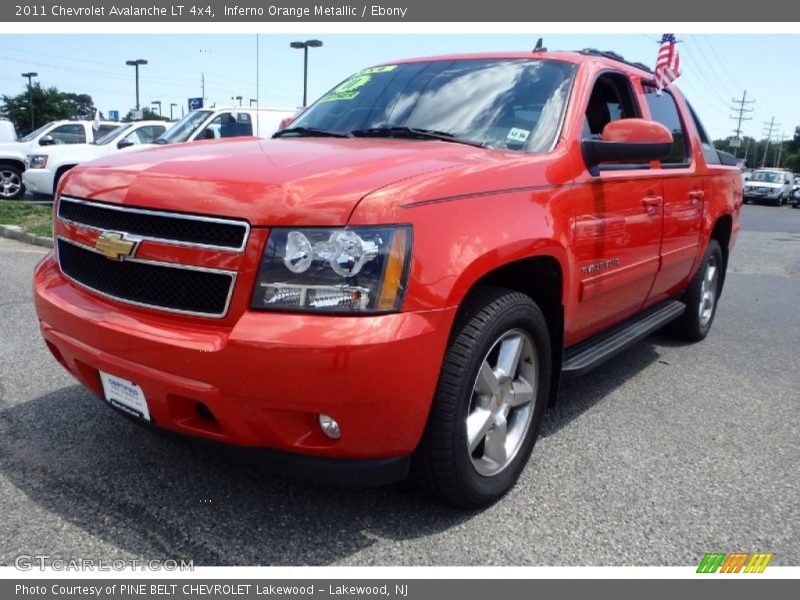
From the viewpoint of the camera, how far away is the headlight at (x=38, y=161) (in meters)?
13.3

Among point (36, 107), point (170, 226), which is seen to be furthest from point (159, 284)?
point (36, 107)

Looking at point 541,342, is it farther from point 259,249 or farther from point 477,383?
point 259,249

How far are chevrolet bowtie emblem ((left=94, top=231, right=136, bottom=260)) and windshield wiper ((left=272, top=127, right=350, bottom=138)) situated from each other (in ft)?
4.58

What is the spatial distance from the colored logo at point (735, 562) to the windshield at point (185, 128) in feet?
35.6

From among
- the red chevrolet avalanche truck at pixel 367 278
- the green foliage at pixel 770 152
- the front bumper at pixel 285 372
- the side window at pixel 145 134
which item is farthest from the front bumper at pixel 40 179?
the green foliage at pixel 770 152

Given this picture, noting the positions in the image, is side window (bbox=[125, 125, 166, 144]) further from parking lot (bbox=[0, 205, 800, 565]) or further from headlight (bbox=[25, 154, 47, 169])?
parking lot (bbox=[0, 205, 800, 565])

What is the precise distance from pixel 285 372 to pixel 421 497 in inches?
39.0

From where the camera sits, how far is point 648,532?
2.53 meters

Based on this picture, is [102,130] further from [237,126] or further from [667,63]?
[667,63]

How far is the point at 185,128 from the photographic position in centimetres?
1177

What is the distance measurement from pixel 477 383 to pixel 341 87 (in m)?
2.28

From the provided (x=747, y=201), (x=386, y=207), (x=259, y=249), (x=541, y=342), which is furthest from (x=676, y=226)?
(x=747, y=201)

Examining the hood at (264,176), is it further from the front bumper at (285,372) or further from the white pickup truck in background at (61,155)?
the white pickup truck in background at (61,155)

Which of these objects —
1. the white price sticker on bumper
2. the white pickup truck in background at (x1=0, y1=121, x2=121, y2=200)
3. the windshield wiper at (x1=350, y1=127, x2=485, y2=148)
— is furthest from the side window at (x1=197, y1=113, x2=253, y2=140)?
the white price sticker on bumper
